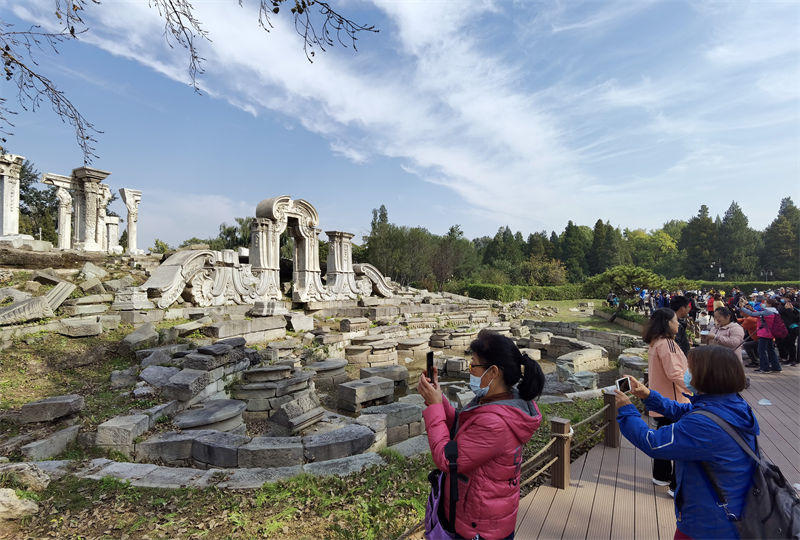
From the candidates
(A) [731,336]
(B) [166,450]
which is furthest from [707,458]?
(B) [166,450]

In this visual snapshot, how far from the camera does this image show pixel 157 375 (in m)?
6.04

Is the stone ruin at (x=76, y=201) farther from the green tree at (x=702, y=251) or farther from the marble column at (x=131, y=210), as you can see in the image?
the green tree at (x=702, y=251)

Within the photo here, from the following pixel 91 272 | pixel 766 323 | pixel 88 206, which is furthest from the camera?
pixel 88 206

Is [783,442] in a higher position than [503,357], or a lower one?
lower

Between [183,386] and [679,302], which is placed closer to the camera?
[679,302]

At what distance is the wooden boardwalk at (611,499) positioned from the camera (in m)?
2.92

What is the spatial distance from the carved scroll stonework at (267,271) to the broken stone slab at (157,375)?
180 inches

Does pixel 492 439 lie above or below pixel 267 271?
below

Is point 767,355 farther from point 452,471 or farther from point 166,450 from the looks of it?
point 166,450

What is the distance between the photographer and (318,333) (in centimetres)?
1132

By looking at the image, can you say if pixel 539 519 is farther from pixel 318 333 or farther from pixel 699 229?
pixel 699 229

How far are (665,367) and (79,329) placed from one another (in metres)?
9.35

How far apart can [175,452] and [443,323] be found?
1200 cm

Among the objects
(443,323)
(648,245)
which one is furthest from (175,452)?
(648,245)
